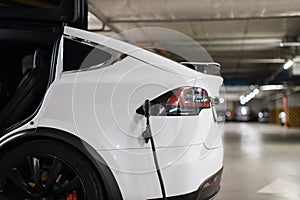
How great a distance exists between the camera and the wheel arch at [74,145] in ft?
5.91

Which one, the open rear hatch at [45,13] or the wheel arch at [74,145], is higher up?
the open rear hatch at [45,13]

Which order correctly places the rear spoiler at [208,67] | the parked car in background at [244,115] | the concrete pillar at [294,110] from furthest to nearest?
the parked car in background at [244,115] < the concrete pillar at [294,110] < the rear spoiler at [208,67]

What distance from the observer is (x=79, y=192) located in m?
1.88

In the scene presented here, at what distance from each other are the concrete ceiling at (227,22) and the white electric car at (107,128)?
3531mm

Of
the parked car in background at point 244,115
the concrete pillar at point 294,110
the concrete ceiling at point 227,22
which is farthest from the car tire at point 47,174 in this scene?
the parked car in background at point 244,115

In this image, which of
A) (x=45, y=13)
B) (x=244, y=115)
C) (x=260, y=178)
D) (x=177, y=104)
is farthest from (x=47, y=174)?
(x=244, y=115)

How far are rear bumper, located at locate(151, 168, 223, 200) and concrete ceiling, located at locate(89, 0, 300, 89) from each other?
3715mm

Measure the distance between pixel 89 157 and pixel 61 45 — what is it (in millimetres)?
651

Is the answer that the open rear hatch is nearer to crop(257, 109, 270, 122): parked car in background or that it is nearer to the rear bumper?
the rear bumper

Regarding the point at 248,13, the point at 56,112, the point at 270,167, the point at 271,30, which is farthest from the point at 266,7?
the point at 56,112

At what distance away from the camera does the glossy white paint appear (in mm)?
1792

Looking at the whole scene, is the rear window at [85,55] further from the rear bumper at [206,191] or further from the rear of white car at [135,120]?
the rear bumper at [206,191]

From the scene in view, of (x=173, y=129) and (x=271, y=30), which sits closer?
(x=173, y=129)

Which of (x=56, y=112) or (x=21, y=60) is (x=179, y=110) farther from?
(x=21, y=60)
